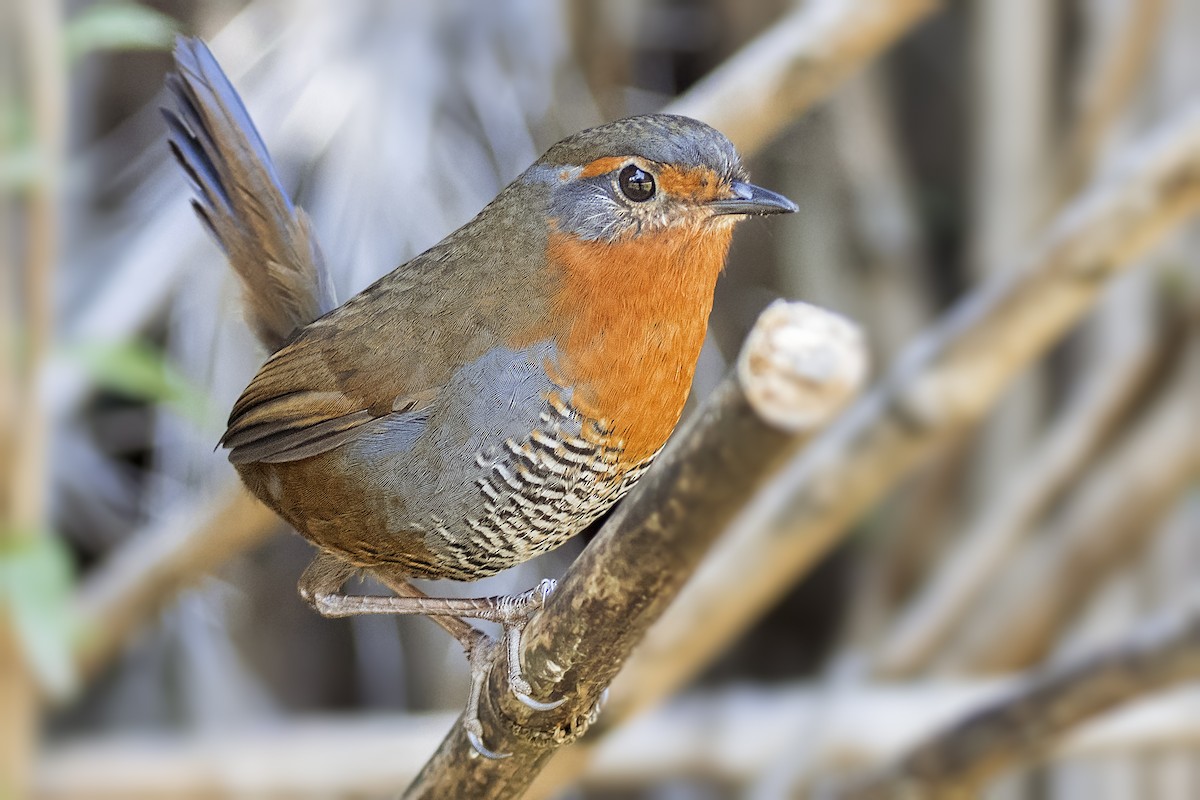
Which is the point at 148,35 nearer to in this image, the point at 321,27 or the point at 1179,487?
the point at 321,27

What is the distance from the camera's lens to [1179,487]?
227cm

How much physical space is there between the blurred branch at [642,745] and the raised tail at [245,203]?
4.25 feet

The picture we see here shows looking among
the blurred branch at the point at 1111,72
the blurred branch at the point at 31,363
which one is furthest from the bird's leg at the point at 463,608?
the blurred branch at the point at 1111,72

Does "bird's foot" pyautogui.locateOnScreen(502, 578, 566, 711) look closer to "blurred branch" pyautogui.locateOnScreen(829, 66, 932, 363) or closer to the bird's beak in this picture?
the bird's beak

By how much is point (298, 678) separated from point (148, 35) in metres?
1.19

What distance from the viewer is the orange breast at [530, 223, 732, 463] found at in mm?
402

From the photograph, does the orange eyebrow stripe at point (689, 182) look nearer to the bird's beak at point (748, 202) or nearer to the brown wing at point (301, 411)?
the bird's beak at point (748, 202)

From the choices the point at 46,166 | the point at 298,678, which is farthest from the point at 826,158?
the point at 298,678

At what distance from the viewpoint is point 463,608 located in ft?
1.64

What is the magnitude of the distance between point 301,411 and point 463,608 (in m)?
0.11

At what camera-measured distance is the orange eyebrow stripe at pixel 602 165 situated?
1.23ft

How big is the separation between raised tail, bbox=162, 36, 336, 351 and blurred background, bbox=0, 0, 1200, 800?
11mm

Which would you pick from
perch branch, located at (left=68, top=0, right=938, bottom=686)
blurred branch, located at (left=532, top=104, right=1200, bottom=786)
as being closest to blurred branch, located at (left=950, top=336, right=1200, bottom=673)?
blurred branch, located at (left=532, top=104, right=1200, bottom=786)

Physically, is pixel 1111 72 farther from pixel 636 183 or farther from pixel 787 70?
pixel 636 183
